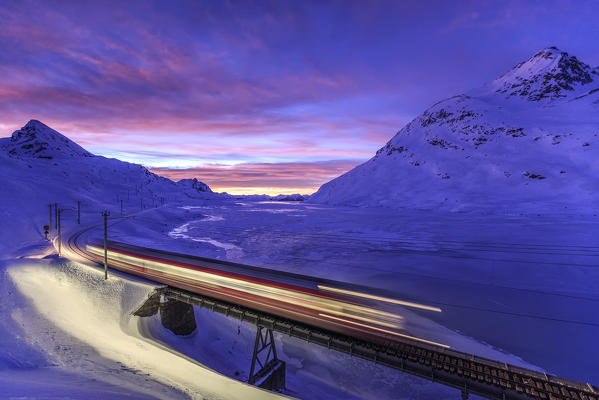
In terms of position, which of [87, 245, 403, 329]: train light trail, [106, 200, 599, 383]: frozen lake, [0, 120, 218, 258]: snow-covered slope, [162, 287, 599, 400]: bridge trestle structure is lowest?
[106, 200, 599, 383]: frozen lake

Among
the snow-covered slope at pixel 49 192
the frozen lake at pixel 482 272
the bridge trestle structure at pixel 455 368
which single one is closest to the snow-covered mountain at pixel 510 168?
the frozen lake at pixel 482 272

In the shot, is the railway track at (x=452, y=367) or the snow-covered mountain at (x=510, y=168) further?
the snow-covered mountain at (x=510, y=168)

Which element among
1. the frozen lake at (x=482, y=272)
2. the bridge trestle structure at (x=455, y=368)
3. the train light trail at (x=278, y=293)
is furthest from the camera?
the frozen lake at (x=482, y=272)

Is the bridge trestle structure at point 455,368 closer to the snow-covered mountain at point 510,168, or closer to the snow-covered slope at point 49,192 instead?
the snow-covered slope at point 49,192

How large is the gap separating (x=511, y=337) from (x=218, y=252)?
3535 centimetres

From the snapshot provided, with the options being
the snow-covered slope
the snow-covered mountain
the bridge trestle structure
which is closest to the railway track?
the bridge trestle structure

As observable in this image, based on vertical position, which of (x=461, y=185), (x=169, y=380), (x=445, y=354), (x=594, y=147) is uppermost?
(x=594, y=147)

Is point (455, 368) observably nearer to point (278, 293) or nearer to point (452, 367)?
point (452, 367)

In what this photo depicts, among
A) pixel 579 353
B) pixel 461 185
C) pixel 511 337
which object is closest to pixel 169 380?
pixel 511 337

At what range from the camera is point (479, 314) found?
73.0 ft

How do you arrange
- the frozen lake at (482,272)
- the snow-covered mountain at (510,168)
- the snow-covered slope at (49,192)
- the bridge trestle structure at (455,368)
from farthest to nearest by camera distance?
the snow-covered mountain at (510,168) < the snow-covered slope at (49,192) < the frozen lake at (482,272) < the bridge trestle structure at (455,368)

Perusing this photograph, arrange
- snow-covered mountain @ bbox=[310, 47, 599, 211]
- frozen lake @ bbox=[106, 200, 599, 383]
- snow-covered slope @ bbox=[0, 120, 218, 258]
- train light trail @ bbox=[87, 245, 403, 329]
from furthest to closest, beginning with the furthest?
snow-covered mountain @ bbox=[310, 47, 599, 211]
snow-covered slope @ bbox=[0, 120, 218, 258]
frozen lake @ bbox=[106, 200, 599, 383]
train light trail @ bbox=[87, 245, 403, 329]

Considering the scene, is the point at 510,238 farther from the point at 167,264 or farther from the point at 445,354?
the point at 167,264

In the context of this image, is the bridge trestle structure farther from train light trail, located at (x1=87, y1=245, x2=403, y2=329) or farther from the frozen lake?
the frozen lake
